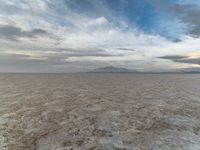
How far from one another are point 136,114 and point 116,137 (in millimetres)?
4487

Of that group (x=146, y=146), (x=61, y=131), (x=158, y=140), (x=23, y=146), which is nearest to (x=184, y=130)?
(x=158, y=140)

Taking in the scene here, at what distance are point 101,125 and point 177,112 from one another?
6331mm

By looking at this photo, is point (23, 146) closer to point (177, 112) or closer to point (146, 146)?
point (146, 146)

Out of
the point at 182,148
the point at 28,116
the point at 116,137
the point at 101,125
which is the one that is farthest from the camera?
the point at 28,116

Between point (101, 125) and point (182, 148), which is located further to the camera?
point (101, 125)

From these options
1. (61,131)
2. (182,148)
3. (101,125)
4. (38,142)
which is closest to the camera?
(182,148)

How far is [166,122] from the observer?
1027cm

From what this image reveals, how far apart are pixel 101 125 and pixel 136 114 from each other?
132 inches

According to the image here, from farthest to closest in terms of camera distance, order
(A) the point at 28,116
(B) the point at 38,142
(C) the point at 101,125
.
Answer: (A) the point at 28,116, (C) the point at 101,125, (B) the point at 38,142

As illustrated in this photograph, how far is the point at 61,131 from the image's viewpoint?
8.60 meters

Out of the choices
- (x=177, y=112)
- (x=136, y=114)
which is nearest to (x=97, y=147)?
(x=136, y=114)

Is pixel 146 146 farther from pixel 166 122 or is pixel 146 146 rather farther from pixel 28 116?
pixel 28 116

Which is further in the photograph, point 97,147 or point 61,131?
point 61,131

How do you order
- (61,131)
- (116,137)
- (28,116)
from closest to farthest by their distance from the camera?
(116,137)
(61,131)
(28,116)
